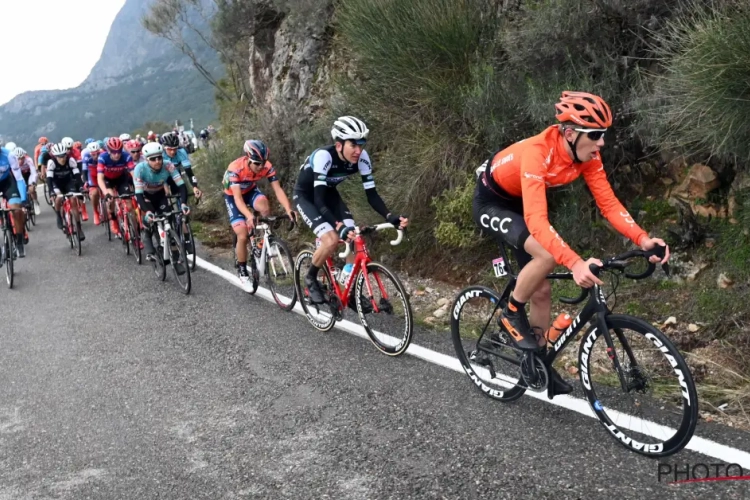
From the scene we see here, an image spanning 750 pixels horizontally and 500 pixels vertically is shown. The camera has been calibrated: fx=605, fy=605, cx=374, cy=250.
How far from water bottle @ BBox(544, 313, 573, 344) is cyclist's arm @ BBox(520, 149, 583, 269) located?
0.55 metres

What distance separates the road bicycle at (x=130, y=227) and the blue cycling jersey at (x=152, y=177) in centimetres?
113

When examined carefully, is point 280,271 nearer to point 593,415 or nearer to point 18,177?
point 593,415

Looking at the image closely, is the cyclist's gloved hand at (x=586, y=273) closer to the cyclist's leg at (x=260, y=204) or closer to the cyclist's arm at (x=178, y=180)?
the cyclist's leg at (x=260, y=204)

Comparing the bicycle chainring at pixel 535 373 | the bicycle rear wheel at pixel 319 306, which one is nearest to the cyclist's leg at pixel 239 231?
the bicycle rear wheel at pixel 319 306

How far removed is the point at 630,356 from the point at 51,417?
4.53 m

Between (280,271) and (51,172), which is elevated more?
(51,172)

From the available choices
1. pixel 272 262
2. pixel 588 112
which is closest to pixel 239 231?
pixel 272 262

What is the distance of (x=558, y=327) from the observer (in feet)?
13.3

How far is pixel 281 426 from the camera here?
14.5ft

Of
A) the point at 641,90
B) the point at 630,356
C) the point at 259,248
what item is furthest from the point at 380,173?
the point at 630,356

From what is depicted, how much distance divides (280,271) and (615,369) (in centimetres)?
484

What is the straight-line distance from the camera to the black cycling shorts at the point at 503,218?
4148 mm

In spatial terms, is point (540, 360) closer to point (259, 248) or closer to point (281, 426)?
point (281, 426)

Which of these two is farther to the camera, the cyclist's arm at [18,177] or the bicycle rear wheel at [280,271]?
the cyclist's arm at [18,177]
